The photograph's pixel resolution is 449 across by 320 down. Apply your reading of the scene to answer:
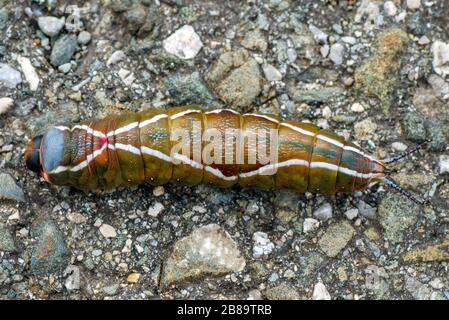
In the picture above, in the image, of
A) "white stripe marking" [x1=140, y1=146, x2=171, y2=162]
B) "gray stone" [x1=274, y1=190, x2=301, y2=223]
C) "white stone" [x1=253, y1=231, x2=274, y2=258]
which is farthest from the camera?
"gray stone" [x1=274, y1=190, x2=301, y2=223]

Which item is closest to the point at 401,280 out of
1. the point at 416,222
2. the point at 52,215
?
the point at 416,222

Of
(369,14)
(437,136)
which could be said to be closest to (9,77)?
(369,14)

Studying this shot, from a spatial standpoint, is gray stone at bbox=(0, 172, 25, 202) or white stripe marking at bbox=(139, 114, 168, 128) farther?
gray stone at bbox=(0, 172, 25, 202)

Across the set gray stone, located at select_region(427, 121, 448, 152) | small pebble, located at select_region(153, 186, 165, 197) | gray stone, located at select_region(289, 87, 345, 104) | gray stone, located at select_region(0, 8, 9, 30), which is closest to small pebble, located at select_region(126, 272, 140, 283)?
small pebble, located at select_region(153, 186, 165, 197)

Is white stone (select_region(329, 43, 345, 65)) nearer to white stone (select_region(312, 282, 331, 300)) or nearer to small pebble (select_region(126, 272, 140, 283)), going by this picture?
white stone (select_region(312, 282, 331, 300))

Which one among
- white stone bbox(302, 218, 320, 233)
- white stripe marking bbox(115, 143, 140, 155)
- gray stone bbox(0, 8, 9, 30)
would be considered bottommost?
white stone bbox(302, 218, 320, 233)

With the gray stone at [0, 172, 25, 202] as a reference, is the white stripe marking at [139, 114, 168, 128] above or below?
above

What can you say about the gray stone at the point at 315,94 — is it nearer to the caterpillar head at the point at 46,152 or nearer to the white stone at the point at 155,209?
the white stone at the point at 155,209
